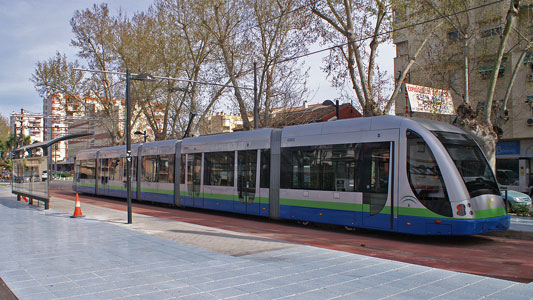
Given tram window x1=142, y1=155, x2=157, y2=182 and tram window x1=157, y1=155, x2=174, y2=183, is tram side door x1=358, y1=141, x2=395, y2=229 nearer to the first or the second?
tram window x1=157, y1=155, x2=174, y2=183

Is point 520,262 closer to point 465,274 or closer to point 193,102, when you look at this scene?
point 465,274

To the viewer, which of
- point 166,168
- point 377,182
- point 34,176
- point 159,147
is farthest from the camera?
point 159,147

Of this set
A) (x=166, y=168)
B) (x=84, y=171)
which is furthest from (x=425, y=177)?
(x=84, y=171)

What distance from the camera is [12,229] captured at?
39.6 ft

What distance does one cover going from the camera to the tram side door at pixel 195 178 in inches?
704

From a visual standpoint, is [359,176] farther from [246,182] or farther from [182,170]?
[182,170]

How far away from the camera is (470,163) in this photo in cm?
1046

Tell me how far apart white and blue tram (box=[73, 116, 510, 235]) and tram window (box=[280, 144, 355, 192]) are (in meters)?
0.03

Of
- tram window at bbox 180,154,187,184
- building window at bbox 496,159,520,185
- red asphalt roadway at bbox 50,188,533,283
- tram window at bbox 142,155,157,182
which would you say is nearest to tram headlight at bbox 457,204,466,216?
red asphalt roadway at bbox 50,188,533,283

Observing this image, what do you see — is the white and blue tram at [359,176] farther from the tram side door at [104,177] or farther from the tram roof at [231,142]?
the tram side door at [104,177]

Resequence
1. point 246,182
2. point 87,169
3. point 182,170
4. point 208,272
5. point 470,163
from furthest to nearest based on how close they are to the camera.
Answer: point 87,169, point 182,170, point 246,182, point 470,163, point 208,272

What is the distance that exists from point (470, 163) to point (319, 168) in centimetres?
407

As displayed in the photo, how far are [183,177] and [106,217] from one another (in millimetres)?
4516

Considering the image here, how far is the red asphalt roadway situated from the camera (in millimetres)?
7838
